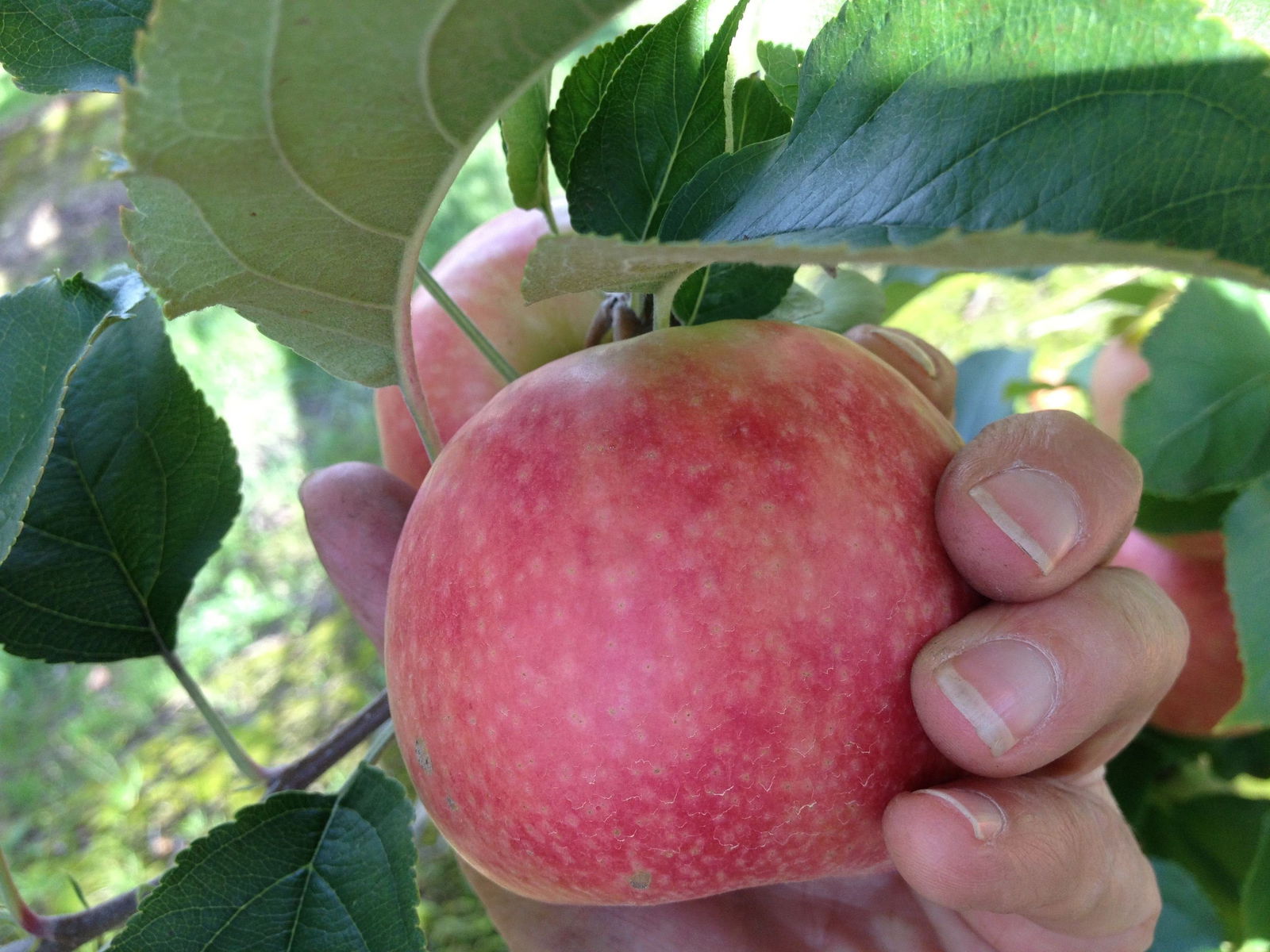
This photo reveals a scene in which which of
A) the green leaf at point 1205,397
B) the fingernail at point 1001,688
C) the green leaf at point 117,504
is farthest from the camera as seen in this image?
the green leaf at point 1205,397

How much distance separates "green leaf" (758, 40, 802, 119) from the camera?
1.78ft

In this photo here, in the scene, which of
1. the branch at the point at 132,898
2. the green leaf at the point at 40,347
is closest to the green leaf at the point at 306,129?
the green leaf at the point at 40,347

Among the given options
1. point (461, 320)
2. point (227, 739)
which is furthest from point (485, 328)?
point (227, 739)

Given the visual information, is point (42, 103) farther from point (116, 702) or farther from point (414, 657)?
point (414, 657)

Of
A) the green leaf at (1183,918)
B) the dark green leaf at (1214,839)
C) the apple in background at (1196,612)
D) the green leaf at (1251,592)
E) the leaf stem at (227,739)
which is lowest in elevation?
the dark green leaf at (1214,839)

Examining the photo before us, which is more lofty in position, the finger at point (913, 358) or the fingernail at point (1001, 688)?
the finger at point (913, 358)

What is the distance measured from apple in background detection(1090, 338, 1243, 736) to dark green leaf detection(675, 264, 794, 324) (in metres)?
0.61

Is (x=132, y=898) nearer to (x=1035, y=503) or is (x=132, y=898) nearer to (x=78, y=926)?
(x=78, y=926)

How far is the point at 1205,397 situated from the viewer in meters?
0.93

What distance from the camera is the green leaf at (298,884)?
1.82 feet

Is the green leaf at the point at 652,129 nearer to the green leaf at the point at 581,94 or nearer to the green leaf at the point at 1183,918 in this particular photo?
the green leaf at the point at 581,94

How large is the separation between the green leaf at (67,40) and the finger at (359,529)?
309 mm

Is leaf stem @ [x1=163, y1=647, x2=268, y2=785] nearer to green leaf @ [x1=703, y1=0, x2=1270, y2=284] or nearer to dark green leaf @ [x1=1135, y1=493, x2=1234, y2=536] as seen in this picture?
green leaf @ [x1=703, y1=0, x2=1270, y2=284]

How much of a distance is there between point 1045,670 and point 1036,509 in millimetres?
83
